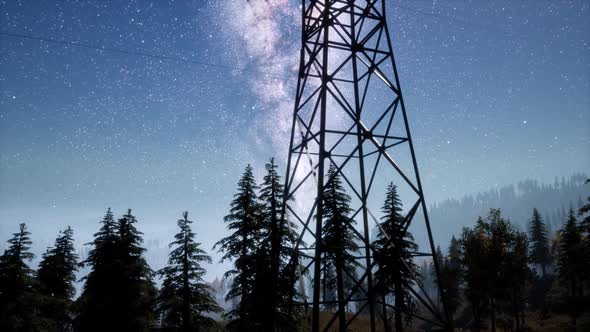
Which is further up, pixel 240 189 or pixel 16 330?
pixel 240 189

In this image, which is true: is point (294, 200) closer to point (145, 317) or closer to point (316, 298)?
point (316, 298)

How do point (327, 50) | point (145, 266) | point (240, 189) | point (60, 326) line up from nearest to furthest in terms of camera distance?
point (327, 50)
point (145, 266)
point (240, 189)
point (60, 326)

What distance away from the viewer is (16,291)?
19.1m

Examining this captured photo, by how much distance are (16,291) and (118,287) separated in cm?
758

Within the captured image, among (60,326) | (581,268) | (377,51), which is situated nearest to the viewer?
(377,51)

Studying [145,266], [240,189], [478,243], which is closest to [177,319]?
[145,266]

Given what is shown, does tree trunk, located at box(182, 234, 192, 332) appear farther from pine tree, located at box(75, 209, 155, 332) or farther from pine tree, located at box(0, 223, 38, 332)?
pine tree, located at box(0, 223, 38, 332)

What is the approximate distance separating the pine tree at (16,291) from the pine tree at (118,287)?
4.81 metres

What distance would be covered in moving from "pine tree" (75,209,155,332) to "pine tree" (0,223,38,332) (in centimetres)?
481

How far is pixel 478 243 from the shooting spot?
83.4ft

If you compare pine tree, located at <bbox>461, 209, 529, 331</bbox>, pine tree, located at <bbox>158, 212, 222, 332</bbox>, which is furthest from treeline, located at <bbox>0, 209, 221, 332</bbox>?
pine tree, located at <bbox>461, 209, 529, 331</bbox>

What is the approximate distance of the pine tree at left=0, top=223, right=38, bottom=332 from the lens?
1806cm

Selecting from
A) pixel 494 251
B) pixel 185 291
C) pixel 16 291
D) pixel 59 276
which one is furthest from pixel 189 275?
pixel 494 251

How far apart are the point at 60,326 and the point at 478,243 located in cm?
3205
